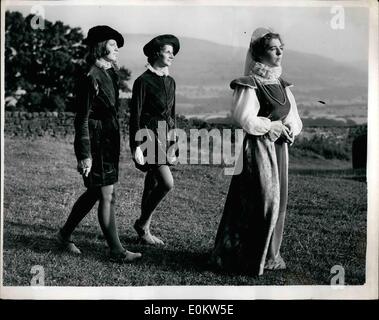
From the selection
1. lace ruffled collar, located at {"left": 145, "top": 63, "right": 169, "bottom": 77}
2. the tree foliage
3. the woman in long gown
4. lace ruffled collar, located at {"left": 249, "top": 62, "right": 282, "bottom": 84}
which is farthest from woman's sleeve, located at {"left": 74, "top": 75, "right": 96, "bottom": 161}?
lace ruffled collar, located at {"left": 249, "top": 62, "right": 282, "bottom": 84}

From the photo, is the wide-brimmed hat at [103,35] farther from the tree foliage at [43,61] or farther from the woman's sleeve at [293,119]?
the woman's sleeve at [293,119]

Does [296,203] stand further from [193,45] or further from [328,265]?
[193,45]

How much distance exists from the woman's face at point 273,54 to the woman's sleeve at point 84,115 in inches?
58.0

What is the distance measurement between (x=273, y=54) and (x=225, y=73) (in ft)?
1.62

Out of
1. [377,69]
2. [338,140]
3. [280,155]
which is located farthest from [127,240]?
[377,69]

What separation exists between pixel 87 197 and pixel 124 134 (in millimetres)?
667

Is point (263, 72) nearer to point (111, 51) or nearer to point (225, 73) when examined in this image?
point (225, 73)

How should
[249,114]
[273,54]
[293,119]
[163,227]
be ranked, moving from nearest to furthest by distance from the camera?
[249,114], [273,54], [293,119], [163,227]

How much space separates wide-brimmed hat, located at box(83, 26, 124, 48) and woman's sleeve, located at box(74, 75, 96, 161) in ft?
1.19

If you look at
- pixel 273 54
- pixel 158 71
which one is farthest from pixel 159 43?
pixel 273 54

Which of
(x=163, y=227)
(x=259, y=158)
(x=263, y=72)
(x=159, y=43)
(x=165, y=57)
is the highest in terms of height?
(x=159, y=43)

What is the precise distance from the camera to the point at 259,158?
17.7 feet

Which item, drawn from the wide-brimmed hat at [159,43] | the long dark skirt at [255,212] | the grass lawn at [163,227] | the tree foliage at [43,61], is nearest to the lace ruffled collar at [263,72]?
the long dark skirt at [255,212]

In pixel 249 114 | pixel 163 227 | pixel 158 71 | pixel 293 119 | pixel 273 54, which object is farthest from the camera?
pixel 163 227
